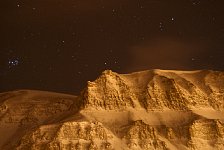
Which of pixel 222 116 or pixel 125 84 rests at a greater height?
pixel 125 84

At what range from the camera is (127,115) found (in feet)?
388

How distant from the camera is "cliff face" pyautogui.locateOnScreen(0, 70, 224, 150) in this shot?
108 metres

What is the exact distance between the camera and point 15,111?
139 meters

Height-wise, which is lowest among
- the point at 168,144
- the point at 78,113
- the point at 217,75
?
the point at 168,144

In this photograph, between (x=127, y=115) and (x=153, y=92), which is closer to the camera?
(x=127, y=115)

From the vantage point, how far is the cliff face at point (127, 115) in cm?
10819

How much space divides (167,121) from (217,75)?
20.8m

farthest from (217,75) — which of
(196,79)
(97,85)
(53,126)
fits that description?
(53,126)

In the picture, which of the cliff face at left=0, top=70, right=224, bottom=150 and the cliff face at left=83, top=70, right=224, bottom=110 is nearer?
the cliff face at left=0, top=70, right=224, bottom=150

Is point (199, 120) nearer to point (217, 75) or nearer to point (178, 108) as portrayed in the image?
point (178, 108)

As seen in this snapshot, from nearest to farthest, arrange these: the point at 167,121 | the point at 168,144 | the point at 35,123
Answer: the point at 168,144 → the point at 167,121 → the point at 35,123

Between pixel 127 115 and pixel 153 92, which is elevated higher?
pixel 153 92

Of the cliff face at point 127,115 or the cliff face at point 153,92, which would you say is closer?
the cliff face at point 127,115

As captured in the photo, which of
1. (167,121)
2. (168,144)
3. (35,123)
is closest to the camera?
(168,144)
